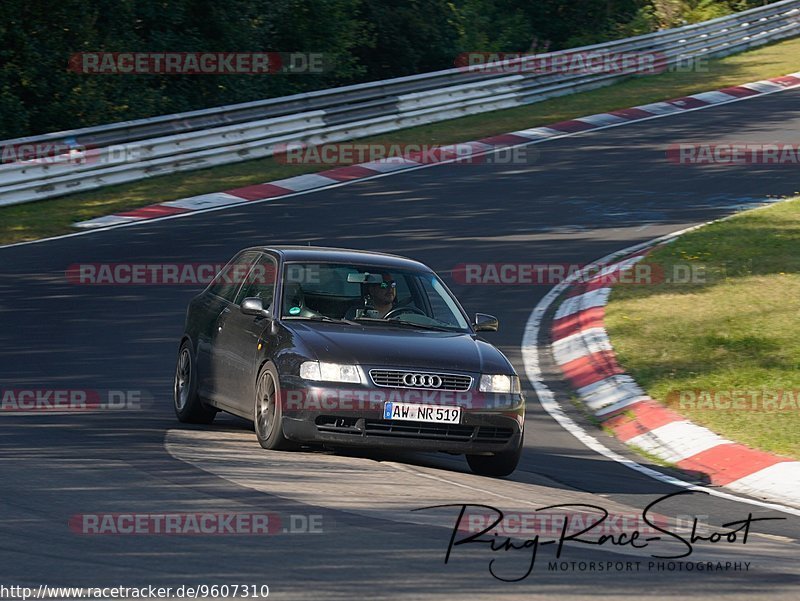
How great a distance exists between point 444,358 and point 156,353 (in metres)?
5.06

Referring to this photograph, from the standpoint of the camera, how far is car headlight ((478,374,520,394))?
9.27 m

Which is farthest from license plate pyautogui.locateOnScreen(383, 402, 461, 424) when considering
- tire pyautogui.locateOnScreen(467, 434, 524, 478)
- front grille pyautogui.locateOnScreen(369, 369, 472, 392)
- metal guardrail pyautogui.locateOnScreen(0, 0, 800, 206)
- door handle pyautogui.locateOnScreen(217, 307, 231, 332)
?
metal guardrail pyautogui.locateOnScreen(0, 0, 800, 206)

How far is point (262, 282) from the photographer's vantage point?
10.6 m

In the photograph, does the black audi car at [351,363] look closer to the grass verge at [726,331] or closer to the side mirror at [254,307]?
the side mirror at [254,307]

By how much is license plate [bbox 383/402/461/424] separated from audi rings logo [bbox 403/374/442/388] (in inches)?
5.6

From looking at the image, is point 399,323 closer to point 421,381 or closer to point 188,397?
point 421,381

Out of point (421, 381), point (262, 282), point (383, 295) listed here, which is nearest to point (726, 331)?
point (383, 295)

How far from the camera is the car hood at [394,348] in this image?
9133 mm

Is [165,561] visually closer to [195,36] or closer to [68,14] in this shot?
[68,14]

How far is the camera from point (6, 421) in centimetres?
1024

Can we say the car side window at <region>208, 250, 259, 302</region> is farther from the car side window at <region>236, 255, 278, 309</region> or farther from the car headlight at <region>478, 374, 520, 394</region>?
the car headlight at <region>478, 374, 520, 394</region>

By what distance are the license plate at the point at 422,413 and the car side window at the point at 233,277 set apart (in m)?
2.52

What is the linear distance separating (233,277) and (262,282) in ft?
2.43

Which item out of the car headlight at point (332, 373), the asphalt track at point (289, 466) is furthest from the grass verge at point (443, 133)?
the car headlight at point (332, 373)
